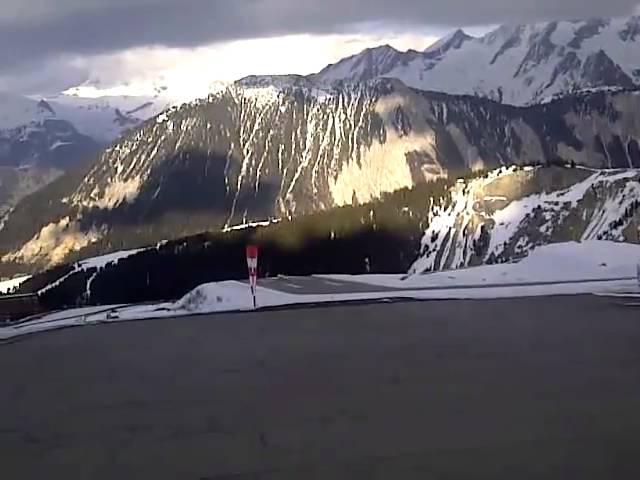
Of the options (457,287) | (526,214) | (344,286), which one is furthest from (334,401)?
(526,214)

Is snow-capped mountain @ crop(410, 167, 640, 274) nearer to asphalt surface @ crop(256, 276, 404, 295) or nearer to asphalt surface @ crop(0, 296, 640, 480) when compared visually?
asphalt surface @ crop(256, 276, 404, 295)

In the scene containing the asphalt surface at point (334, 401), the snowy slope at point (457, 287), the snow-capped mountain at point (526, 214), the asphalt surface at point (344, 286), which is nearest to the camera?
the asphalt surface at point (334, 401)

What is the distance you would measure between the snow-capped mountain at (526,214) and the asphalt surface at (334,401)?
5861cm

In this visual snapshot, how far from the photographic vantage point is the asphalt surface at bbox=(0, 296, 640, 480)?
7.21m

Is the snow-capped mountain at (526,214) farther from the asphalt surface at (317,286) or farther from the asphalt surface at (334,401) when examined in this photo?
the asphalt surface at (334,401)

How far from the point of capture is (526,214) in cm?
9006

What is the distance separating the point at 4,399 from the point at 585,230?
7488cm

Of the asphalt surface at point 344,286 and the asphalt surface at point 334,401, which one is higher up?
the asphalt surface at point 344,286

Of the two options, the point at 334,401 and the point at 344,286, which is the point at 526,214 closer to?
the point at 344,286

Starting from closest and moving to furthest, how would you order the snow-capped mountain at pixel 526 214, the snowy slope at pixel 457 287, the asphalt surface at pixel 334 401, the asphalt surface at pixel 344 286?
1. the asphalt surface at pixel 334 401
2. the snowy slope at pixel 457 287
3. the asphalt surface at pixel 344 286
4. the snow-capped mountain at pixel 526 214

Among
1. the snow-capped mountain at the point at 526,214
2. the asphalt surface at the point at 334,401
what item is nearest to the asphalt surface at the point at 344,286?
the asphalt surface at the point at 334,401

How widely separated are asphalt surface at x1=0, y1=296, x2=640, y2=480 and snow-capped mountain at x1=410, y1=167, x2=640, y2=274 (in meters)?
58.6

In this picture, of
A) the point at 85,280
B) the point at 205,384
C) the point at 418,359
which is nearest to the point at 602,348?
the point at 418,359

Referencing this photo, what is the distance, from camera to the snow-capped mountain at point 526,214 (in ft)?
261
